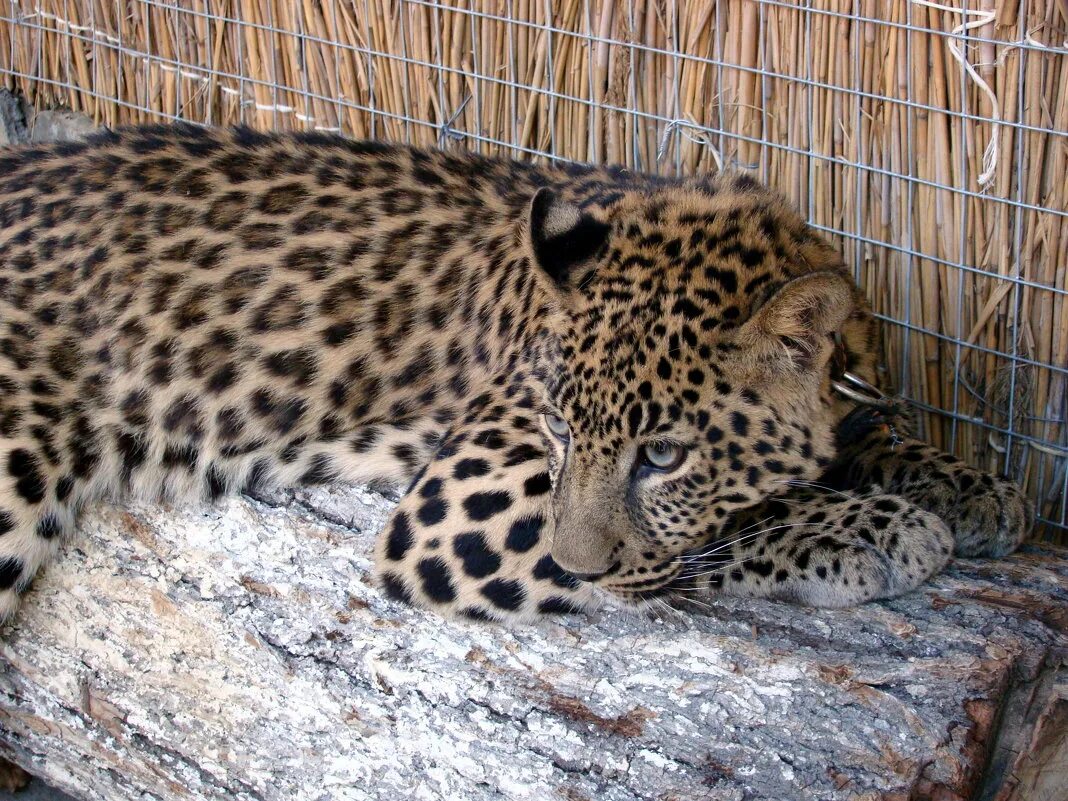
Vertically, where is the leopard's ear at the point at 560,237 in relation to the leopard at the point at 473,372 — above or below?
above

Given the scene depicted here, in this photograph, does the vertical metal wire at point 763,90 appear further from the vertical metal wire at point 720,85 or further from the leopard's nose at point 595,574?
the leopard's nose at point 595,574

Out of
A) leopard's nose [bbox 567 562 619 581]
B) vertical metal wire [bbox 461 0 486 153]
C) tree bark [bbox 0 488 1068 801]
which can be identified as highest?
vertical metal wire [bbox 461 0 486 153]

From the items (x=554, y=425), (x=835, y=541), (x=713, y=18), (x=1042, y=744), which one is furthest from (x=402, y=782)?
(x=713, y=18)

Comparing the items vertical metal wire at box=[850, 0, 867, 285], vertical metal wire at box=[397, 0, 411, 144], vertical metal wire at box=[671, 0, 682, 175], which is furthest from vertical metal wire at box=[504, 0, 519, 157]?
vertical metal wire at box=[850, 0, 867, 285]

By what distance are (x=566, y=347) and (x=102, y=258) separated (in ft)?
6.43

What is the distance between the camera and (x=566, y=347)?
13.2 ft

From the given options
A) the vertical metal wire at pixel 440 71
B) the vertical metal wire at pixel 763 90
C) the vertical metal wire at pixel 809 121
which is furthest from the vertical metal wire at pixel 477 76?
the vertical metal wire at pixel 809 121

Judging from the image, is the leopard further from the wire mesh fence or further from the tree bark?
the wire mesh fence

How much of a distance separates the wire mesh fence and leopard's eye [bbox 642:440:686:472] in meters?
1.94

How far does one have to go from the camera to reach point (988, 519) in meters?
4.35

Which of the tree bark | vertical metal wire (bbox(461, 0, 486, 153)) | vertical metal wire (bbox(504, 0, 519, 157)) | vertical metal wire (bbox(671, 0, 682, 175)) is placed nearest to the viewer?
the tree bark

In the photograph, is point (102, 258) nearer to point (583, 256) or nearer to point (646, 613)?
point (583, 256)

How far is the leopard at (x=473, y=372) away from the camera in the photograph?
3.87 meters

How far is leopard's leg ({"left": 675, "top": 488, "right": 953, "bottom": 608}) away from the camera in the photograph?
13.0ft
